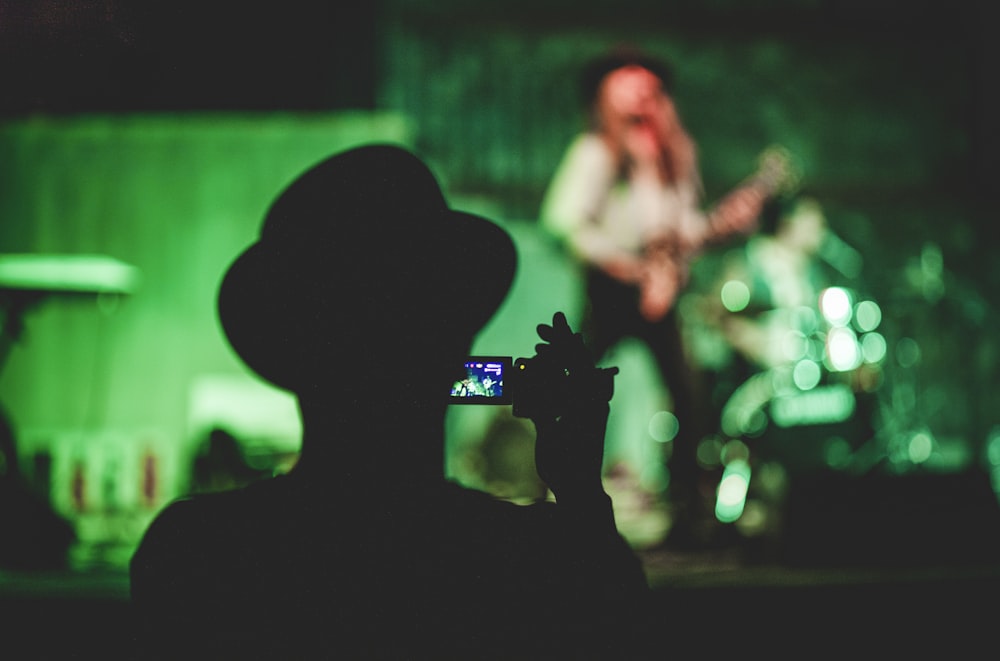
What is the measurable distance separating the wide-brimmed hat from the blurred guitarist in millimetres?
2473

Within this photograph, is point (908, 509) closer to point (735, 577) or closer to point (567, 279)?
point (735, 577)

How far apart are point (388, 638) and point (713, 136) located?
215 inches

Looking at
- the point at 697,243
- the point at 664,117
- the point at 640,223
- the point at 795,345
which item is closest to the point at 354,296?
the point at 640,223

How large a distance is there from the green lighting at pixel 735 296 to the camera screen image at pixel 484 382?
371 centimetres

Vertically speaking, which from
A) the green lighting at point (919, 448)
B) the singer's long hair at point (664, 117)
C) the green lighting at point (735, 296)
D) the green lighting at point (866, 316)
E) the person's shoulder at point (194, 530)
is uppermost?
the singer's long hair at point (664, 117)

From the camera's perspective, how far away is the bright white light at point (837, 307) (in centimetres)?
449

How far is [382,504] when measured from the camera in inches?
40.1

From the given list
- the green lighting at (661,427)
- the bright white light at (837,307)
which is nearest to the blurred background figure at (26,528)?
the green lighting at (661,427)

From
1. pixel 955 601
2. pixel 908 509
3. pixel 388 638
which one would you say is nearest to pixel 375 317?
pixel 388 638

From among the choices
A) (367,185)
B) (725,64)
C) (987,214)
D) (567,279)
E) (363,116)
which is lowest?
(367,185)

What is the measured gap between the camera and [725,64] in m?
5.97

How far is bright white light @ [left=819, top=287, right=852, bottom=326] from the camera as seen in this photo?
4492 millimetres

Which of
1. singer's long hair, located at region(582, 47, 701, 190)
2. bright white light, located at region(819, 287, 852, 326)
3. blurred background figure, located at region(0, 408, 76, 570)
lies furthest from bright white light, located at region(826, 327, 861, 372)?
blurred background figure, located at region(0, 408, 76, 570)

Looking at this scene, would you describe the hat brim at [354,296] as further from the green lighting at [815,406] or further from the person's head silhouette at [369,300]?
the green lighting at [815,406]
